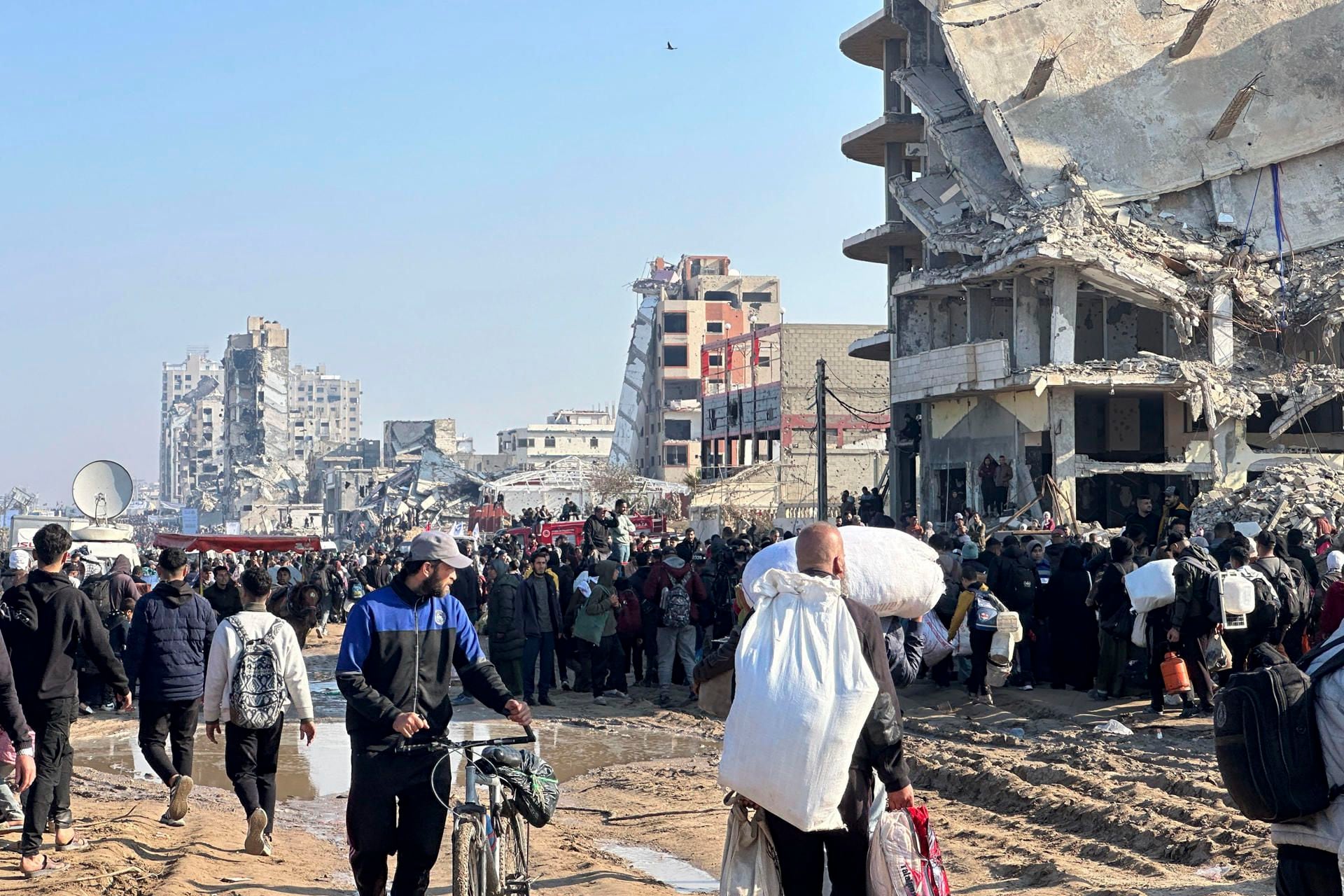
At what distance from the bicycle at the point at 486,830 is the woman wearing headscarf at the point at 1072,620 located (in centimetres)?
1082

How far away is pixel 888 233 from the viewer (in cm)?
4631

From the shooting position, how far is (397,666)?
628 cm

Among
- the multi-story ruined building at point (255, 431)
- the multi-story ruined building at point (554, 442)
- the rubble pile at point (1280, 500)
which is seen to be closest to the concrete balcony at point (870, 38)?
the rubble pile at point (1280, 500)

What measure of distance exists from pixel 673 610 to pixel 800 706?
1215 cm

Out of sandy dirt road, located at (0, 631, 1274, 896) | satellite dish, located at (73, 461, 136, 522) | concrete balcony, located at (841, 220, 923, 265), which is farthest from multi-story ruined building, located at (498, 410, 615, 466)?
sandy dirt road, located at (0, 631, 1274, 896)

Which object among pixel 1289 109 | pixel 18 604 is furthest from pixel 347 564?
pixel 18 604

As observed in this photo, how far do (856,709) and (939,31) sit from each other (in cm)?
3819

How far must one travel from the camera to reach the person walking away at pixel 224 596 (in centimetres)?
1636

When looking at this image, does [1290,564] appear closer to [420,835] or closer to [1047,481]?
[420,835]

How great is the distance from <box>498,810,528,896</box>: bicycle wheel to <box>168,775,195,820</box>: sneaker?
152 inches

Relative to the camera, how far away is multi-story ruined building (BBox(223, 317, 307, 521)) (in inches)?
5763

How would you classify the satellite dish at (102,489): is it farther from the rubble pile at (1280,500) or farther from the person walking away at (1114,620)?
the rubble pile at (1280,500)

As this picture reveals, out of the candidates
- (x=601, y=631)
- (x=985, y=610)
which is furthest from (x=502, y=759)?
(x=601, y=631)

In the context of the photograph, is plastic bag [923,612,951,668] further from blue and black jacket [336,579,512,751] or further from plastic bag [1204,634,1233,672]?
blue and black jacket [336,579,512,751]
